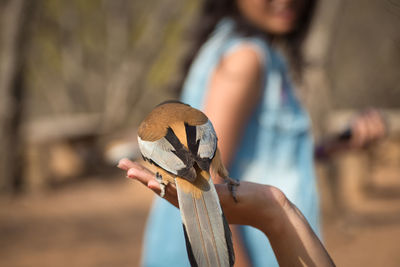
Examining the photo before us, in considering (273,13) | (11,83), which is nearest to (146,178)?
(273,13)

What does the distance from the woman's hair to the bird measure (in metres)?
1.19

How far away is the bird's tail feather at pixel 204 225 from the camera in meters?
0.89

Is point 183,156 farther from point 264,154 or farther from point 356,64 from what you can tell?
point 356,64

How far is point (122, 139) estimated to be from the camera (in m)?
6.86

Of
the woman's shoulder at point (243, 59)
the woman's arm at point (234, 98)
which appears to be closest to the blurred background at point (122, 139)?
the woman's arm at point (234, 98)

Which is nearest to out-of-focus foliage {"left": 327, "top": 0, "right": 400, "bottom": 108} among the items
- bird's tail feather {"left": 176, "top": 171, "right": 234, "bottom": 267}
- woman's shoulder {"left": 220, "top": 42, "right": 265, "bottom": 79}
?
woman's shoulder {"left": 220, "top": 42, "right": 265, "bottom": 79}

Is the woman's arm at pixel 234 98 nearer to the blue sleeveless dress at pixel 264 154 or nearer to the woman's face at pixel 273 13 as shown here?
the blue sleeveless dress at pixel 264 154

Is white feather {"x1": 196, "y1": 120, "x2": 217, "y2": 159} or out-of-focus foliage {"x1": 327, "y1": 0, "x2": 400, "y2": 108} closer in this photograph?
white feather {"x1": 196, "y1": 120, "x2": 217, "y2": 159}

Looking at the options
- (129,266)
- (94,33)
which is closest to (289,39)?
(129,266)

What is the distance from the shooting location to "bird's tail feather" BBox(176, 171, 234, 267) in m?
0.89

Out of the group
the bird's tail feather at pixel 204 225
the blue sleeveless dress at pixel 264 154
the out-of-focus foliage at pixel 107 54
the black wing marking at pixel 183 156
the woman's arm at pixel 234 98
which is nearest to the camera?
the bird's tail feather at pixel 204 225

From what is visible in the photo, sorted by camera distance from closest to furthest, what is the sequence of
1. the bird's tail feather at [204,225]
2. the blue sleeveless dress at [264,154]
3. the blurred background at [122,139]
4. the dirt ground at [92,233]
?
the bird's tail feather at [204,225] < the blue sleeveless dress at [264,154] < the dirt ground at [92,233] < the blurred background at [122,139]

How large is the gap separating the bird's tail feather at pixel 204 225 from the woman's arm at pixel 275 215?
9 cm

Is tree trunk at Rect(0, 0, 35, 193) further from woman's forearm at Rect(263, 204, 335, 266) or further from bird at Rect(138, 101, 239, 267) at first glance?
woman's forearm at Rect(263, 204, 335, 266)
